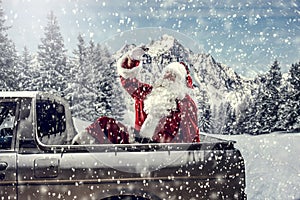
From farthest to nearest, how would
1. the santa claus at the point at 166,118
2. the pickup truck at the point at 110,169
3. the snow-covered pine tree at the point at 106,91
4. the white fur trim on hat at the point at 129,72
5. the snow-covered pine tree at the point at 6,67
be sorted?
1. the snow-covered pine tree at the point at 106,91
2. the snow-covered pine tree at the point at 6,67
3. the white fur trim on hat at the point at 129,72
4. the santa claus at the point at 166,118
5. the pickup truck at the point at 110,169

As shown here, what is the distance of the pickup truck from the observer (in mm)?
3486

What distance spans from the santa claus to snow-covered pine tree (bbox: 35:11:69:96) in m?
27.3

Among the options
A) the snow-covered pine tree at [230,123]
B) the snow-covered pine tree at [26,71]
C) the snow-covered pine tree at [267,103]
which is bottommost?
the snow-covered pine tree at [230,123]

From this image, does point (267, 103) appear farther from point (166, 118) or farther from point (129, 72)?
point (166, 118)

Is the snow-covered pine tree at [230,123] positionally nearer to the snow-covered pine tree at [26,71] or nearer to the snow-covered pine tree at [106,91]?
the snow-covered pine tree at [106,91]

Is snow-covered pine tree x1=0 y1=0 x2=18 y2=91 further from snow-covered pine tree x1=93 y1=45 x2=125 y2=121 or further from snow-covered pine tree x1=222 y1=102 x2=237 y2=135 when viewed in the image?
snow-covered pine tree x1=222 y1=102 x2=237 y2=135

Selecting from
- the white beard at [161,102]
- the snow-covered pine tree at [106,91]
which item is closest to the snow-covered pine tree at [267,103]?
the snow-covered pine tree at [106,91]

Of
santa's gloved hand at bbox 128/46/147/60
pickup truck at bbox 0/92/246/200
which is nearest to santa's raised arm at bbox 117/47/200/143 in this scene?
pickup truck at bbox 0/92/246/200

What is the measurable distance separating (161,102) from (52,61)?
101 ft

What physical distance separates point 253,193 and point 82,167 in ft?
15.2

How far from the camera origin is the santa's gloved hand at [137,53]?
563 cm

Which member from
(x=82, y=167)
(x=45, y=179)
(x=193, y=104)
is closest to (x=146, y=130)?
(x=193, y=104)

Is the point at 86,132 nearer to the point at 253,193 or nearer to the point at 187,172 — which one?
the point at 187,172

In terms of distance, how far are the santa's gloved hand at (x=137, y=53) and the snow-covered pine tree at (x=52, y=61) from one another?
2624 cm
